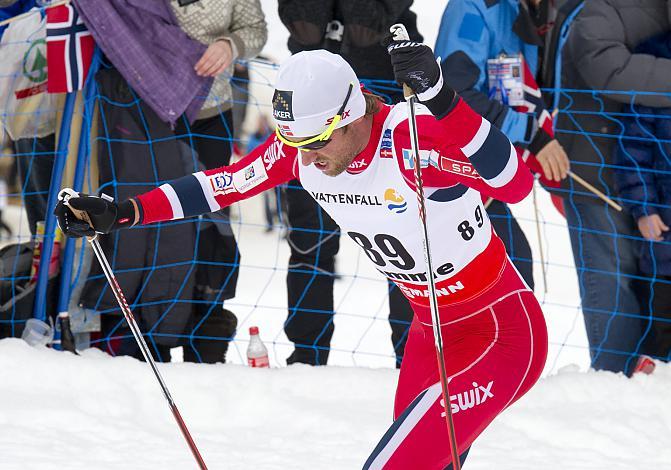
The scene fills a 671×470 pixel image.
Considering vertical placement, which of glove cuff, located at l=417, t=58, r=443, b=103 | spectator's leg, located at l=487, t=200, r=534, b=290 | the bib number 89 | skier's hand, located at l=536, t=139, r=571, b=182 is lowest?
spectator's leg, located at l=487, t=200, r=534, b=290

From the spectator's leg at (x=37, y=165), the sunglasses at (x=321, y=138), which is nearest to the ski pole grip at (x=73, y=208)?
the sunglasses at (x=321, y=138)

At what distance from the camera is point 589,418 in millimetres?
4547

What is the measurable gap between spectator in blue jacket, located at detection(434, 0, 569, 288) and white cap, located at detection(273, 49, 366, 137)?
1.64 metres

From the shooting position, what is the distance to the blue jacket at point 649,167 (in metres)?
4.66

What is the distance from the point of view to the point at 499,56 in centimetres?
456

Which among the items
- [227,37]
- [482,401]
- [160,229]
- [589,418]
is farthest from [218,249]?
[482,401]

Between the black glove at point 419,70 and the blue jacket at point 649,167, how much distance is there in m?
2.31

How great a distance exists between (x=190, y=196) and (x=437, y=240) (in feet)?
2.67

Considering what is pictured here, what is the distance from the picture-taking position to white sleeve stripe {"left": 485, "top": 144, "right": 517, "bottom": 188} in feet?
9.12

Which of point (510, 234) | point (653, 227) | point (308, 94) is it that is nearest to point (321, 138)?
point (308, 94)

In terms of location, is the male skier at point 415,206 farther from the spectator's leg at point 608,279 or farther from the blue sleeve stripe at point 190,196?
the spectator's leg at point 608,279

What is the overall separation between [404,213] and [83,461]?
1.84 meters

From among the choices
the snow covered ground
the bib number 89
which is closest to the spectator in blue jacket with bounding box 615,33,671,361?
the snow covered ground

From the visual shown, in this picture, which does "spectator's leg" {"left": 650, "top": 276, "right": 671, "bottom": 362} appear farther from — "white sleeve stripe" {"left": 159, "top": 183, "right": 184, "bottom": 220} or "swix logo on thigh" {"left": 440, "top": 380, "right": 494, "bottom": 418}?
"white sleeve stripe" {"left": 159, "top": 183, "right": 184, "bottom": 220}
